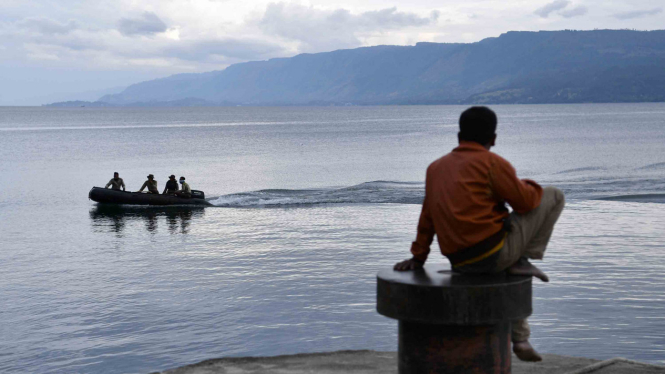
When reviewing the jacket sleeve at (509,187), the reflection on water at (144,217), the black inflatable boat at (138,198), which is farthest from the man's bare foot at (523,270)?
the black inflatable boat at (138,198)

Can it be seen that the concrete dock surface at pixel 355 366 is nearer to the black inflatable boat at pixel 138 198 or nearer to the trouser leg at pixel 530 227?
the trouser leg at pixel 530 227

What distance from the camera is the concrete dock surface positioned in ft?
26.0

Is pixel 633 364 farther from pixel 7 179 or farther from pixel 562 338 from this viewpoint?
pixel 7 179

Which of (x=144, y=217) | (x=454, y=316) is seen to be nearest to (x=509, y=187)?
(x=454, y=316)

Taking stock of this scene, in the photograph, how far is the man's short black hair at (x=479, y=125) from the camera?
5.48m

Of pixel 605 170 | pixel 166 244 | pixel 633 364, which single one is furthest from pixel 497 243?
pixel 605 170

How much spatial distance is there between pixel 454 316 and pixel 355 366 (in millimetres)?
3730

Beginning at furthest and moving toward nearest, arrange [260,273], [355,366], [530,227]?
[260,273] → [355,366] → [530,227]

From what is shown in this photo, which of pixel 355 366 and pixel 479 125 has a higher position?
pixel 479 125

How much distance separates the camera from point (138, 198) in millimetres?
34969

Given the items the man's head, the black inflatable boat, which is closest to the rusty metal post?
the man's head

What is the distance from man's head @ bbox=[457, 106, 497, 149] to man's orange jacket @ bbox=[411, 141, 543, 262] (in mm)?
70

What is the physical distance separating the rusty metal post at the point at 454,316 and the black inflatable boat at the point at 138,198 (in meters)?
30.7

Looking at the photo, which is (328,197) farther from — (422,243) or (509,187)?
(509,187)
